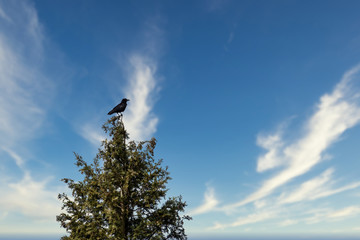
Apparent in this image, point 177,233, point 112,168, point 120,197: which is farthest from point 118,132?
point 177,233

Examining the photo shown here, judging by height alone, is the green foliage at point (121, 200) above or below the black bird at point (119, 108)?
below

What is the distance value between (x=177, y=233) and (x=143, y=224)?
78.7 inches

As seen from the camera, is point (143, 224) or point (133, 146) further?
point (133, 146)

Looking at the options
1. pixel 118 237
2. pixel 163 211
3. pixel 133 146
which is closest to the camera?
pixel 118 237

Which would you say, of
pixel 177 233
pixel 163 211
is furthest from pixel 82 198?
pixel 177 233

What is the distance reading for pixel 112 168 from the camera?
40.8ft

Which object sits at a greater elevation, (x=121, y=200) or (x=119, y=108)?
(x=119, y=108)

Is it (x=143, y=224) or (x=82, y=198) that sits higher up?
(x=82, y=198)

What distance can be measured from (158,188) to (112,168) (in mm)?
2591

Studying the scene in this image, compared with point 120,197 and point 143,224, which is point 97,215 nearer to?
point 120,197

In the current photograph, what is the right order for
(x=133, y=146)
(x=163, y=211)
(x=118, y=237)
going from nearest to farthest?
(x=118, y=237) < (x=163, y=211) < (x=133, y=146)

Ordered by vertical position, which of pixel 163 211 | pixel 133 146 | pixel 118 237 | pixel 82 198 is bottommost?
pixel 118 237

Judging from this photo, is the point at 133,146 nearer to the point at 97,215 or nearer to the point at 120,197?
the point at 120,197

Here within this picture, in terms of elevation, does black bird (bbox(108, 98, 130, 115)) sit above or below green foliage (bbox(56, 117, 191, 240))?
above
